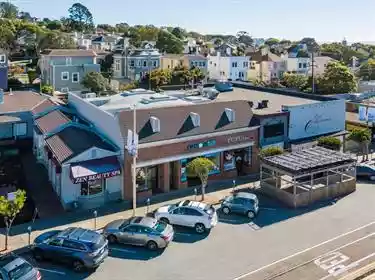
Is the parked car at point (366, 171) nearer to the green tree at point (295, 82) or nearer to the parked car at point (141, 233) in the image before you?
the parked car at point (141, 233)

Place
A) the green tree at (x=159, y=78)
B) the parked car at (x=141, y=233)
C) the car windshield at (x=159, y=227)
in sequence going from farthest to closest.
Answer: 1. the green tree at (x=159, y=78)
2. the car windshield at (x=159, y=227)
3. the parked car at (x=141, y=233)

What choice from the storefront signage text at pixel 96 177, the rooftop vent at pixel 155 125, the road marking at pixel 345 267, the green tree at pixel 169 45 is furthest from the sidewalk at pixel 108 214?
the green tree at pixel 169 45

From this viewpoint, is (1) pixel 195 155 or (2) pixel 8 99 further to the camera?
(2) pixel 8 99

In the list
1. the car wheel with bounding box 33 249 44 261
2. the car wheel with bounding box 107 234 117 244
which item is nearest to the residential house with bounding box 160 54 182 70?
the car wheel with bounding box 107 234 117 244

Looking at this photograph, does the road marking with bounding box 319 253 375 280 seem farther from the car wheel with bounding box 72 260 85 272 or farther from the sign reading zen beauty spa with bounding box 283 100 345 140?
the sign reading zen beauty spa with bounding box 283 100 345 140

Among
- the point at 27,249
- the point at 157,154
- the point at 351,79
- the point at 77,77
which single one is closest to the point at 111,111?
the point at 157,154

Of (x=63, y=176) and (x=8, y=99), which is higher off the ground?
(x=8, y=99)

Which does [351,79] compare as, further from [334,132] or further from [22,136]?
[22,136]
